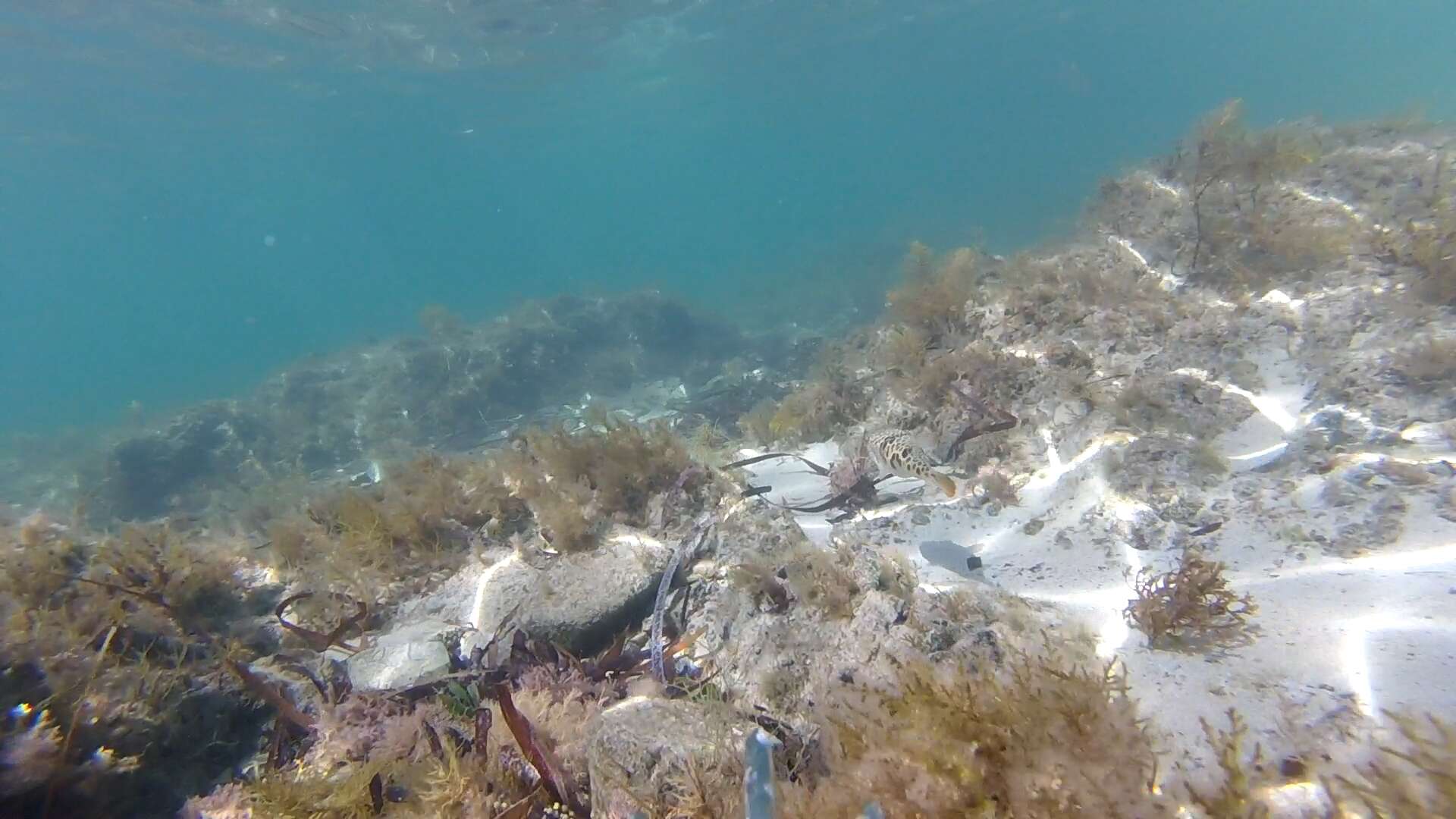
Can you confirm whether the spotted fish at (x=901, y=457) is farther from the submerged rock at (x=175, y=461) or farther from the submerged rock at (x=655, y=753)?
the submerged rock at (x=175, y=461)

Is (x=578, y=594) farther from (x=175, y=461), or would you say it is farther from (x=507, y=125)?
(x=507, y=125)

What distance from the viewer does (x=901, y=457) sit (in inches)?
175

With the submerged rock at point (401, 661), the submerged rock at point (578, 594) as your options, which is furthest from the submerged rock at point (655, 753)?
the submerged rock at point (401, 661)

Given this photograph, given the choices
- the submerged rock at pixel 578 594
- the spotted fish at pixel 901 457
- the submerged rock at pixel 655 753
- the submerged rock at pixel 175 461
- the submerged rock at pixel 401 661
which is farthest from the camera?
the submerged rock at pixel 175 461

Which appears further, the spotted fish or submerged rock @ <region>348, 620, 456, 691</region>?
the spotted fish

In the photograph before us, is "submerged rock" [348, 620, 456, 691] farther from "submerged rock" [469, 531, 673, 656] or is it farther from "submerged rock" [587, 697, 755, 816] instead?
"submerged rock" [587, 697, 755, 816]

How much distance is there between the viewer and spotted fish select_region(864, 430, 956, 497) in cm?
432

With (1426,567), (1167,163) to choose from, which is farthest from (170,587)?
(1167,163)

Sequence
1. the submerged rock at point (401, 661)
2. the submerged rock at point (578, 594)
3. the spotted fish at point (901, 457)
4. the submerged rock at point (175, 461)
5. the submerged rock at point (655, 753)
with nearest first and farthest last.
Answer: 1. the submerged rock at point (655, 753)
2. the submerged rock at point (401, 661)
3. the submerged rock at point (578, 594)
4. the spotted fish at point (901, 457)
5. the submerged rock at point (175, 461)

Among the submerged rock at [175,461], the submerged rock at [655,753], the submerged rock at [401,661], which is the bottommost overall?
the submerged rock at [175,461]

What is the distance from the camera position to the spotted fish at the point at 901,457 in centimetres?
432

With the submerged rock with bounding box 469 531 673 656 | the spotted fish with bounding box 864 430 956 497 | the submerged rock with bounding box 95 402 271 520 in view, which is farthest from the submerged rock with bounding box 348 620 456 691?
the submerged rock with bounding box 95 402 271 520

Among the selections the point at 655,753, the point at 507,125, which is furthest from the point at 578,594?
the point at 507,125

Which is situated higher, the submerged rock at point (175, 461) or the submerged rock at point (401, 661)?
the submerged rock at point (401, 661)
